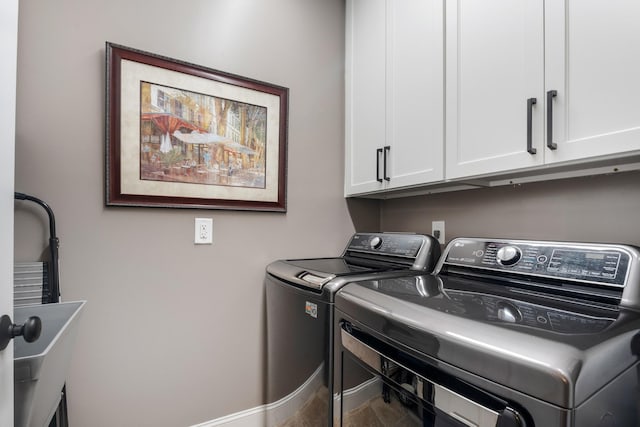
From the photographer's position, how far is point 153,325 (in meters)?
1.43

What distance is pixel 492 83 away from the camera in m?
1.14

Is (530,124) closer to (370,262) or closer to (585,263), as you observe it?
(585,263)

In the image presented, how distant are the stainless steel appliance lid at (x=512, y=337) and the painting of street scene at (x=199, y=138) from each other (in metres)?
0.98

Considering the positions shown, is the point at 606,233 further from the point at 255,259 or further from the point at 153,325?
the point at 153,325

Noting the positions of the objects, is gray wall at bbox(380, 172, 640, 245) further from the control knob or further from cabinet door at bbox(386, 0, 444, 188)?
the control knob

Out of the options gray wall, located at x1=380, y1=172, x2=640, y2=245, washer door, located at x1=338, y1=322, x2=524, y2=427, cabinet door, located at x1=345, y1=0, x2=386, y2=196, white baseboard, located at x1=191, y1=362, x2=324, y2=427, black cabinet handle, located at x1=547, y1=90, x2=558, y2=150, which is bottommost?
white baseboard, located at x1=191, y1=362, x2=324, y2=427

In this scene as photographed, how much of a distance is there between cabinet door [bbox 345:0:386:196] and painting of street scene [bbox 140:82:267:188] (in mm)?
534

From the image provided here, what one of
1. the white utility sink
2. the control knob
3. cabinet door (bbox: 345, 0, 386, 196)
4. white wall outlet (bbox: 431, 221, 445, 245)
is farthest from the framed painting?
the control knob

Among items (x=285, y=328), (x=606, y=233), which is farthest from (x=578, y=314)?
(x=285, y=328)

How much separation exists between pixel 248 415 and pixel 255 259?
814mm

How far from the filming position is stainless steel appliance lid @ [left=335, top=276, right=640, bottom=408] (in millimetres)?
526

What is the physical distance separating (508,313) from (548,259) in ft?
1.27

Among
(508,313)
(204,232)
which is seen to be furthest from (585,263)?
(204,232)

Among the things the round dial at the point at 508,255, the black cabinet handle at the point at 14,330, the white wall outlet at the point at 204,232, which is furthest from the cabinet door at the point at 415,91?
the black cabinet handle at the point at 14,330
